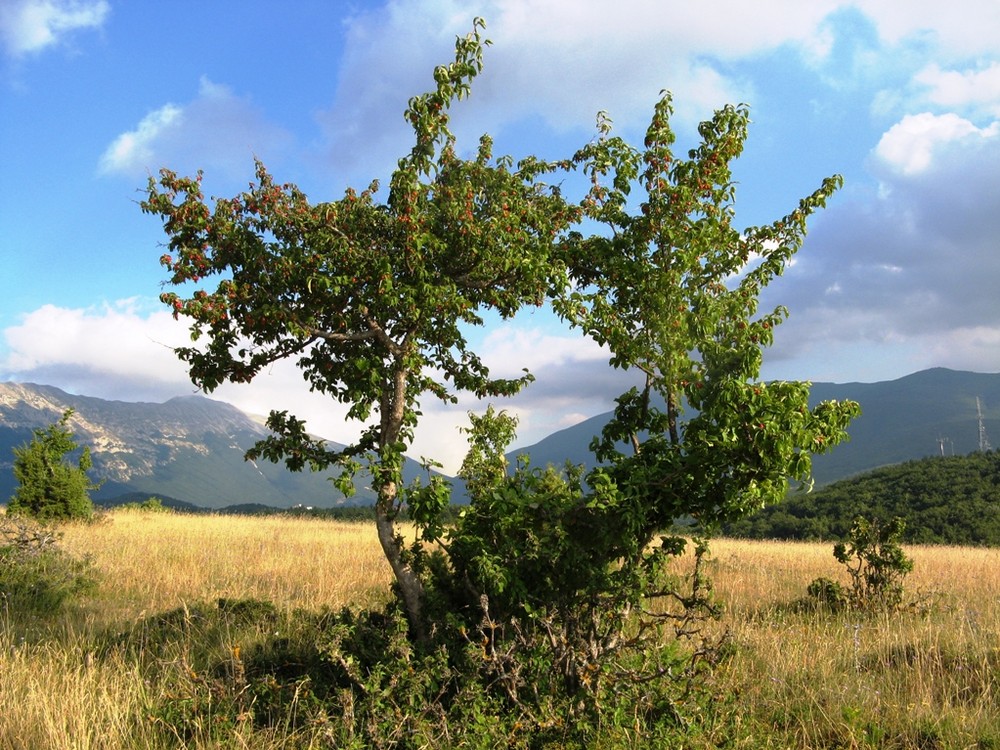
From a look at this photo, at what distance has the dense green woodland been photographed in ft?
150

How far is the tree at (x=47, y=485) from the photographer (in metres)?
22.8

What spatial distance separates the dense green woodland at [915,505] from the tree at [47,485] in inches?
1550

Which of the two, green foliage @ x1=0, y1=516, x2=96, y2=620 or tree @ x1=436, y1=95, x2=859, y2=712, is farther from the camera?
green foliage @ x1=0, y1=516, x2=96, y2=620

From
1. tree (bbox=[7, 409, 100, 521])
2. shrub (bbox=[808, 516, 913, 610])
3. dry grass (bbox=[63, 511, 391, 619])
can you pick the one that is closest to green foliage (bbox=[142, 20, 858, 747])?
dry grass (bbox=[63, 511, 391, 619])

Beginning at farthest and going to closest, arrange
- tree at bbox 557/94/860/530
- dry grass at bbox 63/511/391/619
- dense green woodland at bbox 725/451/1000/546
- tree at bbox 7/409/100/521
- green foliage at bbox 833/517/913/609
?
dense green woodland at bbox 725/451/1000/546
tree at bbox 7/409/100/521
dry grass at bbox 63/511/391/619
green foliage at bbox 833/517/913/609
tree at bbox 557/94/860/530

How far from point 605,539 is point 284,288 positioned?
4.11 metres

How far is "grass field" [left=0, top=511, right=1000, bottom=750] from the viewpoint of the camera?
20.3ft

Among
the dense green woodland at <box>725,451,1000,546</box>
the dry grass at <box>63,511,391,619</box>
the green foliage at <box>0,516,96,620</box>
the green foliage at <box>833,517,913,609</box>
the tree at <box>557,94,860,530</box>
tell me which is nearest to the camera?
the tree at <box>557,94,860,530</box>

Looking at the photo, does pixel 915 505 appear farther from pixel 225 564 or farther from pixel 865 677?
pixel 865 677

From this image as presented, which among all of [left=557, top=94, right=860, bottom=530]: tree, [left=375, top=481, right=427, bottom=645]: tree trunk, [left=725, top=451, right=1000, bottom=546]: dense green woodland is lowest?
[left=725, top=451, right=1000, bottom=546]: dense green woodland

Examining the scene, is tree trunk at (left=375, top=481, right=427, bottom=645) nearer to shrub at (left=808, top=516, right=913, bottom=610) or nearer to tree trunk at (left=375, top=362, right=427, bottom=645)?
tree trunk at (left=375, top=362, right=427, bottom=645)

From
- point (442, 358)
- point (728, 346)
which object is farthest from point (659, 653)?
point (442, 358)

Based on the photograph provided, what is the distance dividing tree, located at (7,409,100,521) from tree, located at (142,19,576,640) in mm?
19307

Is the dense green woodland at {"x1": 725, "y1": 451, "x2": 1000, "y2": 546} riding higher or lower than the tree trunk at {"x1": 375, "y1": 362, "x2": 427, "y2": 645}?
lower
